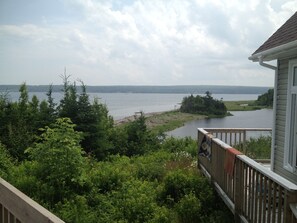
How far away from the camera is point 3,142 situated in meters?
11.9

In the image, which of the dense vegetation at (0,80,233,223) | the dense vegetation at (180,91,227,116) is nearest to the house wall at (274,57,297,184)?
the dense vegetation at (0,80,233,223)

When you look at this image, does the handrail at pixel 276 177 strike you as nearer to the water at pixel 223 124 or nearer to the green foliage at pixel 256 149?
the green foliage at pixel 256 149

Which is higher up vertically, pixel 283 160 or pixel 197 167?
pixel 283 160

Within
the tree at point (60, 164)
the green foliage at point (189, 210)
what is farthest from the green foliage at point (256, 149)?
the tree at point (60, 164)

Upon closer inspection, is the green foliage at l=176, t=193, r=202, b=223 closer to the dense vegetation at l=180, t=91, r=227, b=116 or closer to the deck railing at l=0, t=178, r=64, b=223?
the deck railing at l=0, t=178, r=64, b=223

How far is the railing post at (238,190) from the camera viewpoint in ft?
16.2

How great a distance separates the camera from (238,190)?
16.4 ft

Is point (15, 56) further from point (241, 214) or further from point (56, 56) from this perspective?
point (241, 214)

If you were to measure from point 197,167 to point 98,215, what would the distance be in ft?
11.5

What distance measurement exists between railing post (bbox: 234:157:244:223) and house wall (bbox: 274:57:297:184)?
1.56 metres

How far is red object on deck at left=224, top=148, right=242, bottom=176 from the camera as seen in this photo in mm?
5205

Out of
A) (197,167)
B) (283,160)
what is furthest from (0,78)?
(283,160)

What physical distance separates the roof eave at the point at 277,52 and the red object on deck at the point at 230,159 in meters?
1.93

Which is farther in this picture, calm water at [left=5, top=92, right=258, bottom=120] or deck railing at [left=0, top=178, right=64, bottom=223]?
calm water at [left=5, top=92, right=258, bottom=120]
